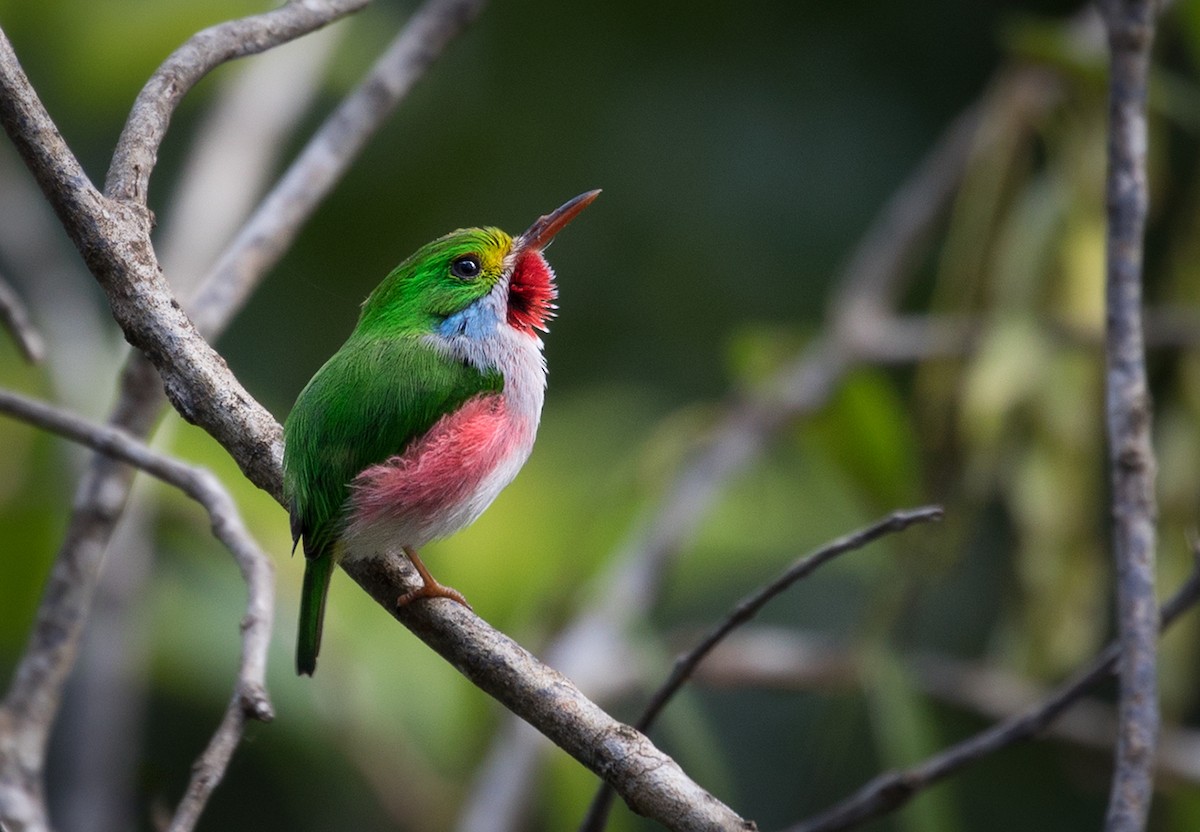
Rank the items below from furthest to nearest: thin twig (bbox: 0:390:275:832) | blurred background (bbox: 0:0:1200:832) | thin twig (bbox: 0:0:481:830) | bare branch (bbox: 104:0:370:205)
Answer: blurred background (bbox: 0:0:1200:832) → thin twig (bbox: 0:0:481:830) → bare branch (bbox: 104:0:370:205) → thin twig (bbox: 0:390:275:832)

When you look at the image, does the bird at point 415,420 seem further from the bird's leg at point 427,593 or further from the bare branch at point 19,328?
the bare branch at point 19,328

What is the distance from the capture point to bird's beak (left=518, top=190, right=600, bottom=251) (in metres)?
1.70

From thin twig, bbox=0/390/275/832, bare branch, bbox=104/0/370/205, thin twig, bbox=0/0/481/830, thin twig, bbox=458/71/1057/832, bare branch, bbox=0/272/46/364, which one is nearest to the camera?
thin twig, bbox=0/390/275/832

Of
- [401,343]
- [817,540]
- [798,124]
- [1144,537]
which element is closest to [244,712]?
[401,343]

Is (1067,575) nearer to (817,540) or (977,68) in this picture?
A: (817,540)

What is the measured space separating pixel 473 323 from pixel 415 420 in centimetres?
24

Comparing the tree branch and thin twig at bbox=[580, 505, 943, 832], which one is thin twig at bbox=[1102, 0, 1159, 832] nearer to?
thin twig at bbox=[580, 505, 943, 832]

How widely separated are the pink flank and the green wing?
0.01 metres

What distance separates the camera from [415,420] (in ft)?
5.18

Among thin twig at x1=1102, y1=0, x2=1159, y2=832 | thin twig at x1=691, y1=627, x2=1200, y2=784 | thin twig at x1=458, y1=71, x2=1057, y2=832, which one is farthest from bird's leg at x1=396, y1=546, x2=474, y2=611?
thin twig at x1=691, y1=627, x2=1200, y2=784

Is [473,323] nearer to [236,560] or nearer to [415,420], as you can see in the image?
[415,420]

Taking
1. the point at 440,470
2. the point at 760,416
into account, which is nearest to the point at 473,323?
the point at 440,470

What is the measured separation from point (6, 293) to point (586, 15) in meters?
4.52

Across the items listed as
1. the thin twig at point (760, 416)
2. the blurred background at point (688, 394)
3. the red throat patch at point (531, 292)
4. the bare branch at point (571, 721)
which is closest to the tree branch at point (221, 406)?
the bare branch at point (571, 721)
